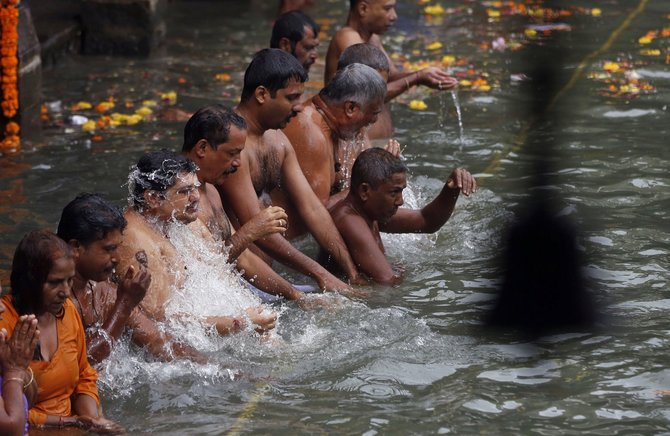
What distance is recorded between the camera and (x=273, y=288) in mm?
6793

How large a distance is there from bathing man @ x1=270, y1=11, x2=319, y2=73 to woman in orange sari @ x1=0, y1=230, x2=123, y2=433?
4.10 metres

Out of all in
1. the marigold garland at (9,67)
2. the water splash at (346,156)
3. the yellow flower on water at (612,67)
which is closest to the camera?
the water splash at (346,156)

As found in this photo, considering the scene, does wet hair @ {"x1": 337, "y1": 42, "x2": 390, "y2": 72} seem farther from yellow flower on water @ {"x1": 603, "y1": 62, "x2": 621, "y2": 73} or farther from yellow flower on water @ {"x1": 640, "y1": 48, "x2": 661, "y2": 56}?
yellow flower on water @ {"x1": 640, "y1": 48, "x2": 661, "y2": 56}

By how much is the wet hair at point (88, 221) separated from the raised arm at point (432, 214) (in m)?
2.59

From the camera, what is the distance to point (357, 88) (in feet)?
24.6

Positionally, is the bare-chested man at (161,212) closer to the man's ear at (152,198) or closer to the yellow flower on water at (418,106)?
the man's ear at (152,198)

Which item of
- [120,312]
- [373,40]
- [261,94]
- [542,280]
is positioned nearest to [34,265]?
[120,312]

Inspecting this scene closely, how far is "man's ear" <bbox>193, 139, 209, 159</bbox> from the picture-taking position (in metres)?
6.39

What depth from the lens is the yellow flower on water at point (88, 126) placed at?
10.2 m

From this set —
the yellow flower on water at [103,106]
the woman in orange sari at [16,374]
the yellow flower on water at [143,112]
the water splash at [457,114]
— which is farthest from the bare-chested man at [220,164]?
the yellow flower on water at [103,106]

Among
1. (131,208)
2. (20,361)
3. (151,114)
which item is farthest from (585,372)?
(151,114)

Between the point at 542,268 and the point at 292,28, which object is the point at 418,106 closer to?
the point at 292,28

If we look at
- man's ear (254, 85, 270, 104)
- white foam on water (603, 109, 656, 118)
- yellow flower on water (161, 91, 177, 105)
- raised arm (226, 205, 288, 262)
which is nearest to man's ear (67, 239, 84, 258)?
raised arm (226, 205, 288, 262)

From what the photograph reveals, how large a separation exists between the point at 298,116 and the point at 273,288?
127 centimetres
